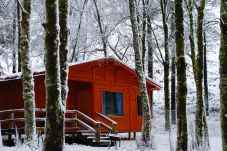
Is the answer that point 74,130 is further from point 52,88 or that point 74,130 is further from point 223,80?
point 223,80

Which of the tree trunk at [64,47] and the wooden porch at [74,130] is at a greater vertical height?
the tree trunk at [64,47]

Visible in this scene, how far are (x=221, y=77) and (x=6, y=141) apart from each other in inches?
478

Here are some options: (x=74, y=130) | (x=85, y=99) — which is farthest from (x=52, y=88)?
(x=85, y=99)

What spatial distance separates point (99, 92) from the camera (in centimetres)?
2183

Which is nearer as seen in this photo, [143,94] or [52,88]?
[52,88]

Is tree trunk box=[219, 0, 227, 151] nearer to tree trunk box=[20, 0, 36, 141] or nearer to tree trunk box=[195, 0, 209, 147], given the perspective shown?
tree trunk box=[20, 0, 36, 141]

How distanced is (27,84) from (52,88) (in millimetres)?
3972

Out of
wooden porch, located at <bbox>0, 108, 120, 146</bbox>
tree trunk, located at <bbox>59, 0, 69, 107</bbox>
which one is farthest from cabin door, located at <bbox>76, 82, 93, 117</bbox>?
tree trunk, located at <bbox>59, 0, 69, 107</bbox>

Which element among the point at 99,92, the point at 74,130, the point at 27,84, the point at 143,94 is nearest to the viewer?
the point at 27,84

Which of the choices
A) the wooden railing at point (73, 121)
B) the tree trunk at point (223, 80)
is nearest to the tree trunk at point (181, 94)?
the tree trunk at point (223, 80)

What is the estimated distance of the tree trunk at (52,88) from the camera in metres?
8.92

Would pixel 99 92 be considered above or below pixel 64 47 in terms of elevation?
below

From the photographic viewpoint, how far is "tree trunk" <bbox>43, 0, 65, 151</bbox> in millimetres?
8922

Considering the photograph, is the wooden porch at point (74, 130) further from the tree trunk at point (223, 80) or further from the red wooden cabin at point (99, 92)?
the tree trunk at point (223, 80)
